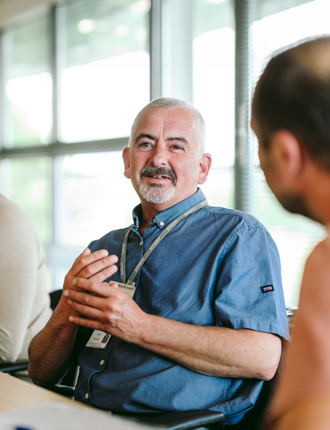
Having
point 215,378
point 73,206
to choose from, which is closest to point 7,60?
point 73,206

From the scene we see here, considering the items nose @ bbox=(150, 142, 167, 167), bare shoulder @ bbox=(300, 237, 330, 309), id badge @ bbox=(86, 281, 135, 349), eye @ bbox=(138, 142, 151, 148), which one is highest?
eye @ bbox=(138, 142, 151, 148)

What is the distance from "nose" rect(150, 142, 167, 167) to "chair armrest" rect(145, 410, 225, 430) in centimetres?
92

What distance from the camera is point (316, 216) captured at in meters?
0.64

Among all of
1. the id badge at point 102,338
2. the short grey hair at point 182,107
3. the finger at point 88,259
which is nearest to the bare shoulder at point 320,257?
the finger at point 88,259

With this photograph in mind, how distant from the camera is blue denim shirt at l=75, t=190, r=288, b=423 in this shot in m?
1.45

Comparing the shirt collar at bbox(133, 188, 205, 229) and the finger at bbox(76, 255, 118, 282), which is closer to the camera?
the finger at bbox(76, 255, 118, 282)

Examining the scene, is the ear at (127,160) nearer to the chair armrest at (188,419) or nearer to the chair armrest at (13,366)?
the chair armrest at (13,366)

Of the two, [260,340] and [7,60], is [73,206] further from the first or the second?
[260,340]

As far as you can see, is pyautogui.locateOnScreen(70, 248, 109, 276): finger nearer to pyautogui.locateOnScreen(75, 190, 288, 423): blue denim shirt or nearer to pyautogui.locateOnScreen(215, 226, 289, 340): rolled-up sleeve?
pyautogui.locateOnScreen(75, 190, 288, 423): blue denim shirt

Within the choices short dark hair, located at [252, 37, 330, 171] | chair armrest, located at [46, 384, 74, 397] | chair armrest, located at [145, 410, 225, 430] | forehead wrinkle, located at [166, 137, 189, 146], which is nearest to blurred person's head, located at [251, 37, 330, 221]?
short dark hair, located at [252, 37, 330, 171]

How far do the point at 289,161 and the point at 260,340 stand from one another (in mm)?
931

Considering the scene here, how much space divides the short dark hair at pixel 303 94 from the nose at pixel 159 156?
1.21 meters

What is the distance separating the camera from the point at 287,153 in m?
0.62

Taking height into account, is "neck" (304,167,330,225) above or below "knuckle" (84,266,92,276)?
above
